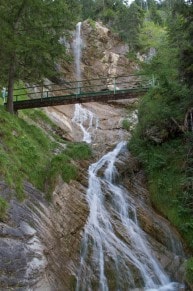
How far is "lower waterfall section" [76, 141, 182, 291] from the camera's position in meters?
11.3

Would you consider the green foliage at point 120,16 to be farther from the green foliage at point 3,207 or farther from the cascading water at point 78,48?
the green foliage at point 3,207

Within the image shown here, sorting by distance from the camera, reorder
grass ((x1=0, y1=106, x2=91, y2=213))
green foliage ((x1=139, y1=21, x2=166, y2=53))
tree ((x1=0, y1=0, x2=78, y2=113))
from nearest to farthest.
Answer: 1. grass ((x1=0, y1=106, x2=91, y2=213))
2. tree ((x1=0, y1=0, x2=78, y2=113))
3. green foliage ((x1=139, y1=21, x2=166, y2=53))

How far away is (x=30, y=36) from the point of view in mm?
17094

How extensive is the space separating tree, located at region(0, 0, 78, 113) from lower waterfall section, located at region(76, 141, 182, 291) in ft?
20.8

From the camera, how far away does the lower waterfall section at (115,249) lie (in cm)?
1130

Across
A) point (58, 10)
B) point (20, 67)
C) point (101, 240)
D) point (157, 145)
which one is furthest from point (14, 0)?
point (101, 240)

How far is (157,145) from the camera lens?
17.6m

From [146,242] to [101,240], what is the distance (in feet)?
5.39

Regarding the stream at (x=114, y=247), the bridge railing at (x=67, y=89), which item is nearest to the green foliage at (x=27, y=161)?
the stream at (x=114, y=247)

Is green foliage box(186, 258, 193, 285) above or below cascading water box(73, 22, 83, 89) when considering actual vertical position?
below

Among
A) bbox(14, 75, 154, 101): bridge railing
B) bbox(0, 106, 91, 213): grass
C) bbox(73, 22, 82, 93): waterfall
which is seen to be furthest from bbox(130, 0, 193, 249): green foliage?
bbox(73, 22, 82, 93): waterfall

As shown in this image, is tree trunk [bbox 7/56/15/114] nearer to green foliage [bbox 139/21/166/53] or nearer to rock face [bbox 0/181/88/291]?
rock face [bbox 0/181/88/291]

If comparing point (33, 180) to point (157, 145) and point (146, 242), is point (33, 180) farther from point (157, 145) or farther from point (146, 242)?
point (157, 145)

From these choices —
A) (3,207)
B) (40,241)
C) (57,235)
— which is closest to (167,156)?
(57,235)
